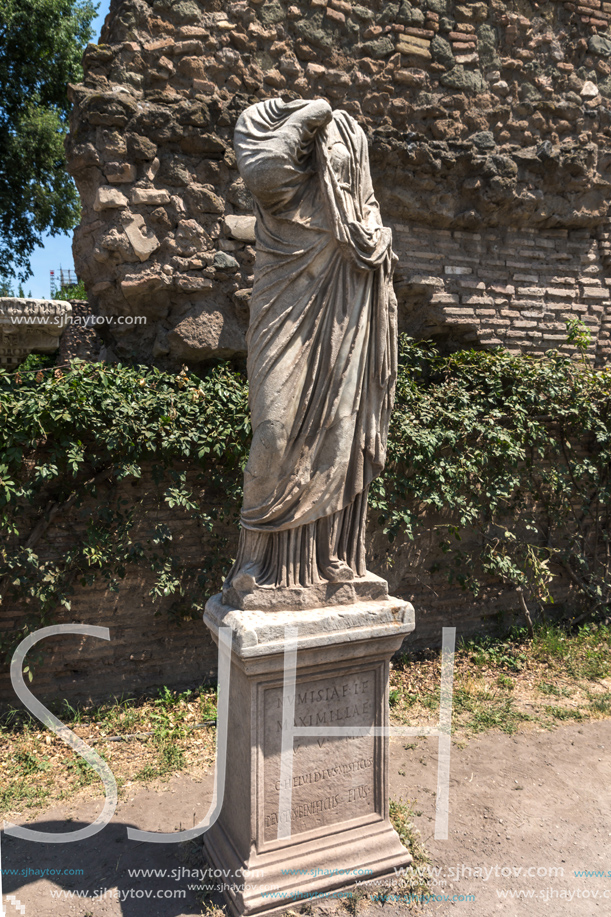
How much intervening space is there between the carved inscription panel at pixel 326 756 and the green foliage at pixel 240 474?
1897mm

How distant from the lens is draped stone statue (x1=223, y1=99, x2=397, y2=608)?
228cm

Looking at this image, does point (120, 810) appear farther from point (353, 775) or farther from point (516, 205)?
point (516, 205)

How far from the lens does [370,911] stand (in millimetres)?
2354

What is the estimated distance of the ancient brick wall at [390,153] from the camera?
15.0 feet

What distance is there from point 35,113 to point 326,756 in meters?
12.6

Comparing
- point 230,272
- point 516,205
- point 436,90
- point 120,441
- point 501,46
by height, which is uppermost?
point 501,46

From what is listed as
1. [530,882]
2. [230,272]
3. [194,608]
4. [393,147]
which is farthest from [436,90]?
[530,882]

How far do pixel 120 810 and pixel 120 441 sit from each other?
6.89ft

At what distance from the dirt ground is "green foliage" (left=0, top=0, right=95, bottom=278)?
11.8 m

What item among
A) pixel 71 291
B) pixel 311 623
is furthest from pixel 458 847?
pixel 71 291

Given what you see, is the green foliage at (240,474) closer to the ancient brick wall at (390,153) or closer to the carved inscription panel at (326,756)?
the ancient brick wall at (390,153)

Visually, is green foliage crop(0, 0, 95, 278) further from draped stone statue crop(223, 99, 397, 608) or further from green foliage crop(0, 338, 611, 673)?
draped stone statue crop(223, 99, 397, 608)

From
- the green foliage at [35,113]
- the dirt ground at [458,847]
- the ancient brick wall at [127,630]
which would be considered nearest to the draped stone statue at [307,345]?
the dirt ground at [458,847]

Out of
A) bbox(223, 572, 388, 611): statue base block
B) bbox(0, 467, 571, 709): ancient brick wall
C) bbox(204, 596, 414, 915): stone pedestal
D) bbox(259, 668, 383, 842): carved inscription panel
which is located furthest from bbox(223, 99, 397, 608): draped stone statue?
bbox(0, 467, 571, 709): ancient brick wall
